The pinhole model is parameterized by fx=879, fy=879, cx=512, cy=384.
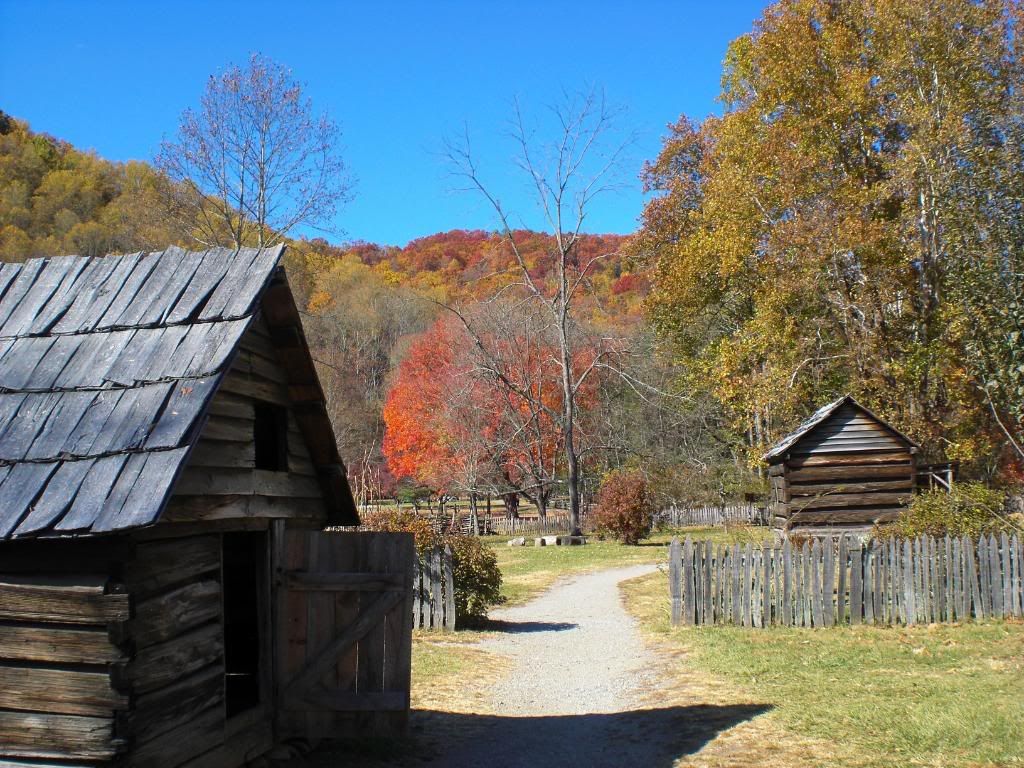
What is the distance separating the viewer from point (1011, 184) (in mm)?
12922

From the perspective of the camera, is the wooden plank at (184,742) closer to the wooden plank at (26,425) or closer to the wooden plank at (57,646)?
the wooden plank at (57,646)

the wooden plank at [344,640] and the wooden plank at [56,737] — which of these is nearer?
the wooden plank at [56,737]

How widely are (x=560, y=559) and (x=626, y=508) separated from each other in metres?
5.17

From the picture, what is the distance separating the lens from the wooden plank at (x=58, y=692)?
5398mm

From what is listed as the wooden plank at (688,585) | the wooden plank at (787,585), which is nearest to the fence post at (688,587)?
the wooden plank at (688,585)

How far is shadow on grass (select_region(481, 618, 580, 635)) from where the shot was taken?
15.6 metres

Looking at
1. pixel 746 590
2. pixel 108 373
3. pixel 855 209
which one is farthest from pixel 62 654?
pixel 855 209

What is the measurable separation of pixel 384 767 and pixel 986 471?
28902mm

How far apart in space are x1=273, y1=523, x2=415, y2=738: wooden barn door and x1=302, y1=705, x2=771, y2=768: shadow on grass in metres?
0.64

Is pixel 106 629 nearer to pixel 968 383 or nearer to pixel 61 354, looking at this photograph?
pixel 61 354

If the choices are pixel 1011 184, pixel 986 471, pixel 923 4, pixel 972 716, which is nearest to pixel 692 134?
pixel 923 4

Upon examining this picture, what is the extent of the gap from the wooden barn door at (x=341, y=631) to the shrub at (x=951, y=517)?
10401mm

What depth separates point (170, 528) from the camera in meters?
5.96

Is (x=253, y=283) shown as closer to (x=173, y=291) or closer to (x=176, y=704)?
(x=173, y=291)
